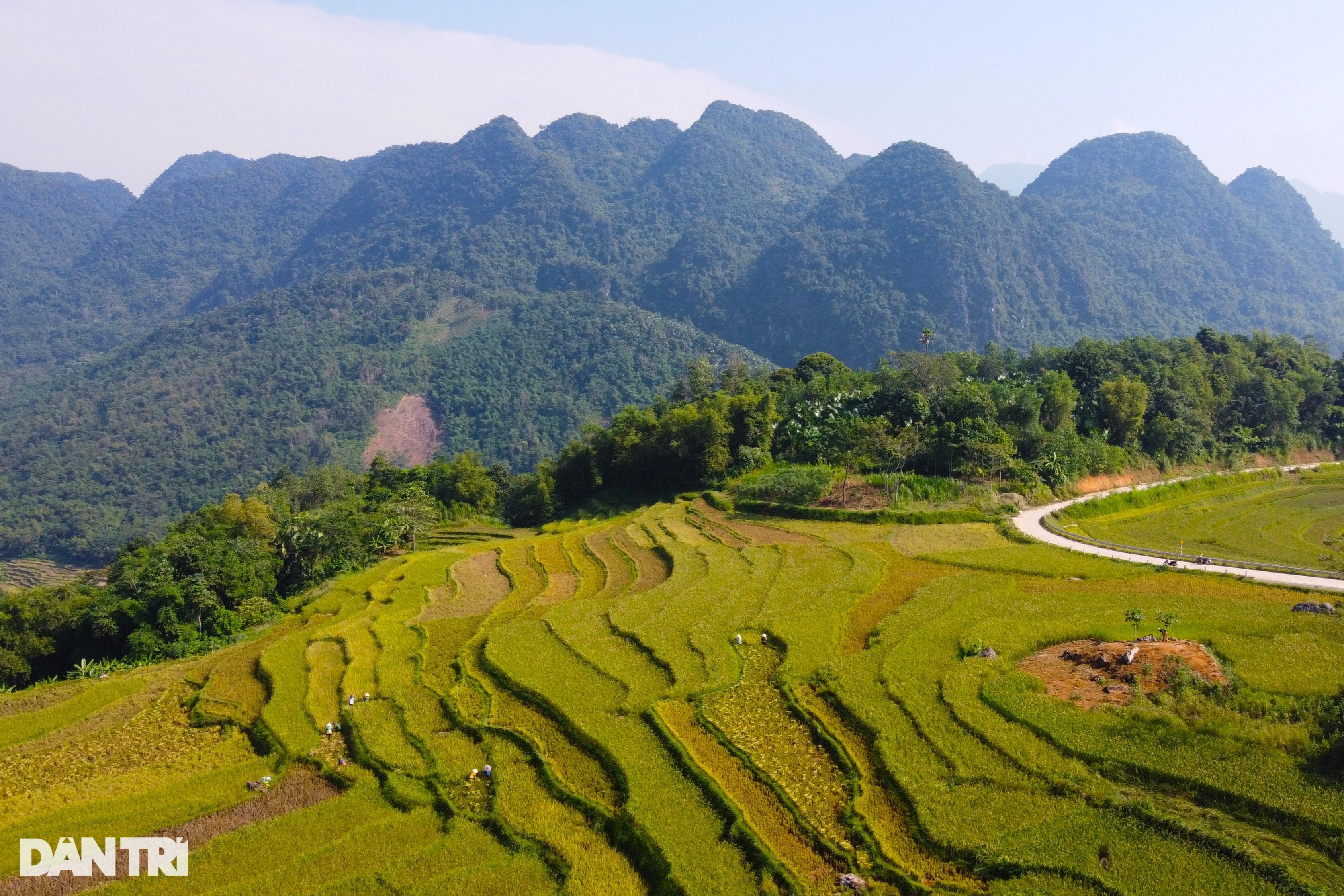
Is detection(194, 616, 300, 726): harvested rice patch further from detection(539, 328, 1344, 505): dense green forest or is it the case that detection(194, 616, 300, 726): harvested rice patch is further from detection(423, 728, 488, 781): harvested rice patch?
detection(539, 328, 1344, 505): dense green forest

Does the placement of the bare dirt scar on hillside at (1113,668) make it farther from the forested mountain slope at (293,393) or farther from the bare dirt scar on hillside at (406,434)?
the bare dirt scar on hillside at (406,434)

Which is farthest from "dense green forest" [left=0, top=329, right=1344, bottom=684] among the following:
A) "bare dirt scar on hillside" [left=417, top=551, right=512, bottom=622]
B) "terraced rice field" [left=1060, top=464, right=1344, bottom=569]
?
"bare dirt scar on hillside" [left=417, top=551, right=512, bottom=622]

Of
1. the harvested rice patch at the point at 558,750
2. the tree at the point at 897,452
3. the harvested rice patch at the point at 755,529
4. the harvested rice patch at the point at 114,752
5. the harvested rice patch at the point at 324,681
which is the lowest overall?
the harvested rice patch at the point at 114,752

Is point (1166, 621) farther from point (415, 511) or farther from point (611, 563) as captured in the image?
point (415, 511)

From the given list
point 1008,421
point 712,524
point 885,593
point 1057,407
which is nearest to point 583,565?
point 712,524

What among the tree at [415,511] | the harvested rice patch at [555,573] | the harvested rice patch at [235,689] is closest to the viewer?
the harvested rice patch at [235,689]

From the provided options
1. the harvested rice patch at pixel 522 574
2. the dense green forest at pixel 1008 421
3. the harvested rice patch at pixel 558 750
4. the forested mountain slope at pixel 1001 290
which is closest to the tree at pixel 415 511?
the dense green forest at pixel 1008 421
